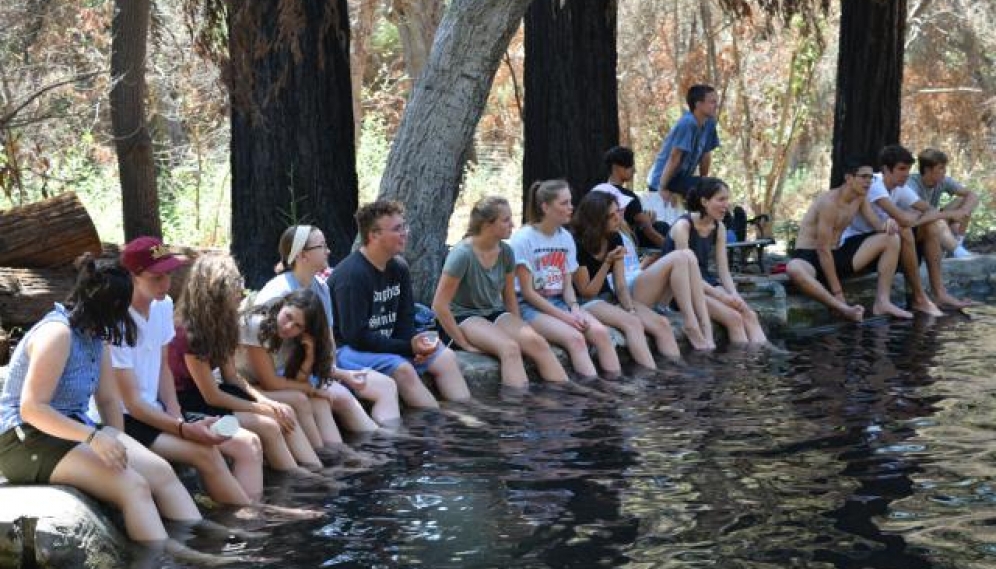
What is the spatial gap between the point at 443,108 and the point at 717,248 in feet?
8.64

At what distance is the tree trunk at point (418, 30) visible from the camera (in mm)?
23359

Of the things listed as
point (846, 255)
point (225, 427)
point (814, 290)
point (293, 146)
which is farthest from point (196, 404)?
point (846, 255)

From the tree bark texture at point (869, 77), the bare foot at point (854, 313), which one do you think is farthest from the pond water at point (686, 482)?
the tree bark texture at point (869, 77)

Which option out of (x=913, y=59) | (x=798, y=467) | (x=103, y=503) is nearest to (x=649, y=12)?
(x=913, y=59)

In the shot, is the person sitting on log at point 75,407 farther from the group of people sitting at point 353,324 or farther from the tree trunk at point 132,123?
the tree trunk at point 132,123

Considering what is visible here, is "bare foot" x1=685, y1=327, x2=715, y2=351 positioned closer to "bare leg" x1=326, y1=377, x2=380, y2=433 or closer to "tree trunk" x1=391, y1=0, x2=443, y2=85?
"bare leg" x1=326, y1=377, x2=380, y2=433

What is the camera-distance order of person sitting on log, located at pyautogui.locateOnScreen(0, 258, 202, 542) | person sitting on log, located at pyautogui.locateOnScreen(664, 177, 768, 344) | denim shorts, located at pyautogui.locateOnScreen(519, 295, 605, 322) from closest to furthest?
Answer: person sitting on log, located at pyautogui.locateOnScreen(0, 258, 202, 542)
denim shorts, located at pyautogui.locateOnScreen(519, 295, 605, 322)
person sitting on log, located at pyautogui.locateOnScreen(664, 177, 768, 344)

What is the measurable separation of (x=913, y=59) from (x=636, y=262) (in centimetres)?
1758

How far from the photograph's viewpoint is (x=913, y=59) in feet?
90.1

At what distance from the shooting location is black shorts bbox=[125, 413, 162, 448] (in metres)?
6.62

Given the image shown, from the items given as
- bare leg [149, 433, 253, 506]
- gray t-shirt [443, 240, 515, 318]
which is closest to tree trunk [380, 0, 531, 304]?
gray t-shirt [443, 240, 515, 318]

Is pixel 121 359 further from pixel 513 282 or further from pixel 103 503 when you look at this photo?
pixel 513 282

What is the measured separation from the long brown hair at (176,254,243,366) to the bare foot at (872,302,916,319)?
7.42 metres

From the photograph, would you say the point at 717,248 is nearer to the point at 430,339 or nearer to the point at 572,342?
the point at 572,342
